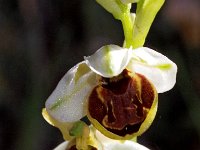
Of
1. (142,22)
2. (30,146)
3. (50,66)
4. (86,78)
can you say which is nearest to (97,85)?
(86,78)

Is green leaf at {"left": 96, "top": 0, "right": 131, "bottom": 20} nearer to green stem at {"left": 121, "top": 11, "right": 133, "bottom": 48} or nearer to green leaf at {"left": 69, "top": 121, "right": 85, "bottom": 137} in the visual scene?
green stem at {"left": 121, "top": 11, "right": 133, "bottom": 48}

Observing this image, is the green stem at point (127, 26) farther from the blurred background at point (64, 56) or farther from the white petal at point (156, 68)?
the blurred background at point (64, 56)

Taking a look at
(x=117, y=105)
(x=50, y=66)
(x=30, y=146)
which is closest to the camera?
(x=117, y=105)

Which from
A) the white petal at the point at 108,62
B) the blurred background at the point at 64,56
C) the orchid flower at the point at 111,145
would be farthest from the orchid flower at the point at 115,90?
the blurred background at the point at 64,56

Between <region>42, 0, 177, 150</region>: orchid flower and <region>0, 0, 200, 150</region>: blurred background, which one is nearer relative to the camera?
<region>42, 0, 177, 150</region>: orchid flower

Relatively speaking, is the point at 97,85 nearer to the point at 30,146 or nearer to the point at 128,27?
the point at 128,27

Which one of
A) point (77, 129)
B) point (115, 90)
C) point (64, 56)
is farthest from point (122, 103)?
Answer: point (64, 56)

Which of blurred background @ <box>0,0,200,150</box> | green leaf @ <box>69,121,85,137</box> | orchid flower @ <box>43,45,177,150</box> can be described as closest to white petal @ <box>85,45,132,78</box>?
orchid flower @ <box>43,45,177,150</box>
